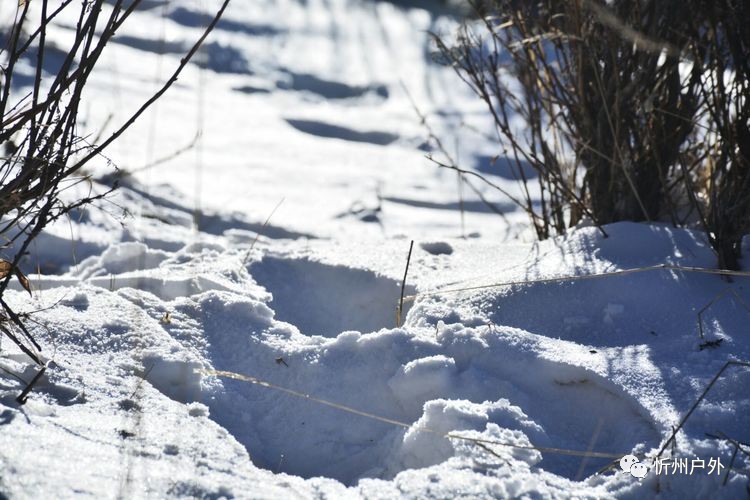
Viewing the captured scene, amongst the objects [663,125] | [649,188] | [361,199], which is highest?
[663,125]

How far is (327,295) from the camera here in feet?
7.80

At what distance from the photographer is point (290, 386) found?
6.06ft

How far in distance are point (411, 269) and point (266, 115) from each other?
270 cm

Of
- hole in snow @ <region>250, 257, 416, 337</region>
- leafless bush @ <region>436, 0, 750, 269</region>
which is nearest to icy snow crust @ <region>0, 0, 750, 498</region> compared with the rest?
hole in snow @ <region>250, 257, 416, 337</region>

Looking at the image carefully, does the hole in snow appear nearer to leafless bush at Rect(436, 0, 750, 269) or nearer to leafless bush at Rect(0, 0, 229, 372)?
leafless bush at Rect(436, 0, 750, 269)

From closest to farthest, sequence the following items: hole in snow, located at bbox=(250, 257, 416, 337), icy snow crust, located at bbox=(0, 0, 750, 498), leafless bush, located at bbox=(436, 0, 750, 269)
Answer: icy snow crust, located at bbox=(0, 0, 750, 498) < leafless bush, located at bbox=(436, 0, 750, 269) < hole in snow, located at bbox=(250, 257, 416, 337)

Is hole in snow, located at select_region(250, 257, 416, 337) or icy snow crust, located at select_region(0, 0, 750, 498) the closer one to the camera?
icy snow crust, located at select_region(0, 0, 750, 498)

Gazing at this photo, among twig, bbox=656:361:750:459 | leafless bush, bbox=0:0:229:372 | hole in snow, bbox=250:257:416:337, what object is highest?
leafless bush, bbox=0:0:229:372

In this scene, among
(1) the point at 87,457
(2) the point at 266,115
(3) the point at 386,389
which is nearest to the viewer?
(1) the point at 87,457

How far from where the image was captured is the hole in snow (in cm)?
226

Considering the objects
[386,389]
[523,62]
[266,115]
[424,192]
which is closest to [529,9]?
[523,62]

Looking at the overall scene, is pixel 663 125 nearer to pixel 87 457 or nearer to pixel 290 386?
pixel 290 386

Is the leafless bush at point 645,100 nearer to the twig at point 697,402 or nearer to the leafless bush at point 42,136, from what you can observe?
the twig at point 697,402

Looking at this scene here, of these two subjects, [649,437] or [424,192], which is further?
[424,192]
